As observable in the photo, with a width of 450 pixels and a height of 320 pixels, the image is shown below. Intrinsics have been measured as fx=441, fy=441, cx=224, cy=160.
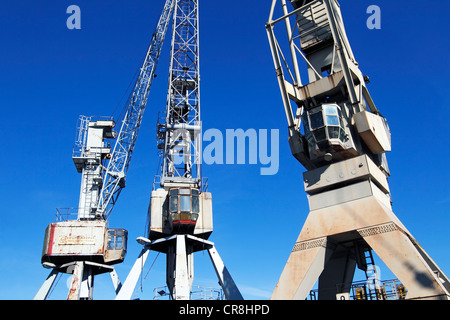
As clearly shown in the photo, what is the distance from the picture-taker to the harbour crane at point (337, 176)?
25875 mm

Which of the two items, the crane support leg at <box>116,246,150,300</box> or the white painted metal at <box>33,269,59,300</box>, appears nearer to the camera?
the crane support leg at <box>116,246,150,300</box>

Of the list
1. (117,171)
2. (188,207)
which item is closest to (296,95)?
(188,207)

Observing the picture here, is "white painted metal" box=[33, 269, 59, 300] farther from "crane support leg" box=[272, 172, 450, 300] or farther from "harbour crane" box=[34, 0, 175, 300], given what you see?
"crane support leg" box=[272, 172, 450, 300]

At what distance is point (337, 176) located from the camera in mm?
28656

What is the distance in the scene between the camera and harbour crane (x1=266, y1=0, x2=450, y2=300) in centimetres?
2588

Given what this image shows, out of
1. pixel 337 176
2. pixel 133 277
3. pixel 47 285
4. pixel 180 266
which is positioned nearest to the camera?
pixel 337 176

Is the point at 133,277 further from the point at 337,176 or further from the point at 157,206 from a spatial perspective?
the point at 337,176

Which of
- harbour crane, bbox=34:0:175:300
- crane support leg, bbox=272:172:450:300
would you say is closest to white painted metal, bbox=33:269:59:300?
harbour crane, bbox=34:0:175:300

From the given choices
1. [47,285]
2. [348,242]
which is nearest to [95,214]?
[47,285]

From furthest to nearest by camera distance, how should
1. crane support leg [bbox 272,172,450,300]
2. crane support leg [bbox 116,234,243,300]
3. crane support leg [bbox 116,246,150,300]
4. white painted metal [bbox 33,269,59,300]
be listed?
white painted metal [bbox 33,269,59,300] → crane support leg [bbox 116,246,150,300] → crane support leg [bbox 116,234,243,300] → crane support leg [bbox 272,172,450,300]

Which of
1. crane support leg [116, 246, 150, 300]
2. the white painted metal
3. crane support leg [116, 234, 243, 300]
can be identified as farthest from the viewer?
the white painted metal

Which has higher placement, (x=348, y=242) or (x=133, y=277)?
(x=348, y=242)

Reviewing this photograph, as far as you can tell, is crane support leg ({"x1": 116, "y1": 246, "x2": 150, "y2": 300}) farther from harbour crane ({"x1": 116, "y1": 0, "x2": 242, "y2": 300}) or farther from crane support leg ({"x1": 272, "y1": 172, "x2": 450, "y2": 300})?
crane support leg ({"x1": 272, "y1": 172, "x2": 450, "y2": 300})
